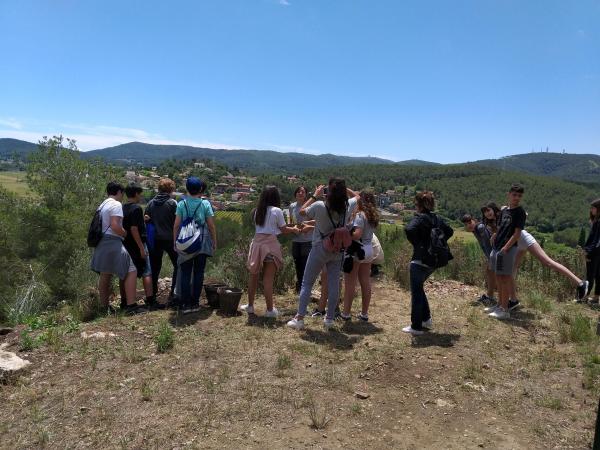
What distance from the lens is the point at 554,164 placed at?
592 feet

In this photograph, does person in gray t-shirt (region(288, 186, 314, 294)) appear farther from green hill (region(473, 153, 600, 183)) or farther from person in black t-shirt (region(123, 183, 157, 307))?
green hill (region(473, 153, 600, 183))

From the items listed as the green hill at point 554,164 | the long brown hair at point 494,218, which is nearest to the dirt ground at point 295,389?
the long brown hair at point 494,218

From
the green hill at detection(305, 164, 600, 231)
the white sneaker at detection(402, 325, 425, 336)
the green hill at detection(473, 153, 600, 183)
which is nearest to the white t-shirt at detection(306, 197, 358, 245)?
the white sneaker at detection(402, 325, 425, 336)

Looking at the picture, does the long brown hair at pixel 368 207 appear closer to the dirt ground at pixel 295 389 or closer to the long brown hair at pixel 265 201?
the long brown hair at pixel 265 201

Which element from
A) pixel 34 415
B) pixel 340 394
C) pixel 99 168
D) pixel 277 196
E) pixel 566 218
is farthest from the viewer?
pixel 566 218

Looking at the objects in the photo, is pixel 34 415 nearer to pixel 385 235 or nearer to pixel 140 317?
pixel 140 317

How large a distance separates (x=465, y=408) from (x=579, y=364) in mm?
1612

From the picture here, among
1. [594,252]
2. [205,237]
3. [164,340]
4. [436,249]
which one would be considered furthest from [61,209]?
[594,252]

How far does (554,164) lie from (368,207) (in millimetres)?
203915

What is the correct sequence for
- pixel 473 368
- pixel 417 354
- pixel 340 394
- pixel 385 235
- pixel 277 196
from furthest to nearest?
pixel 385 235, pixel 277 196, pixel 417 354, pixel 473 368, pixel 340 394

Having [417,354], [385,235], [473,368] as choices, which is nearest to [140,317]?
[417,354]

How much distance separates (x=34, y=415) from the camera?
3.15 m

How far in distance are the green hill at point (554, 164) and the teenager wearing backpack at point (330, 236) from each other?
169 m

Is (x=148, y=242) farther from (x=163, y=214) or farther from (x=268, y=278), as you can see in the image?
(x=268, y=278)
